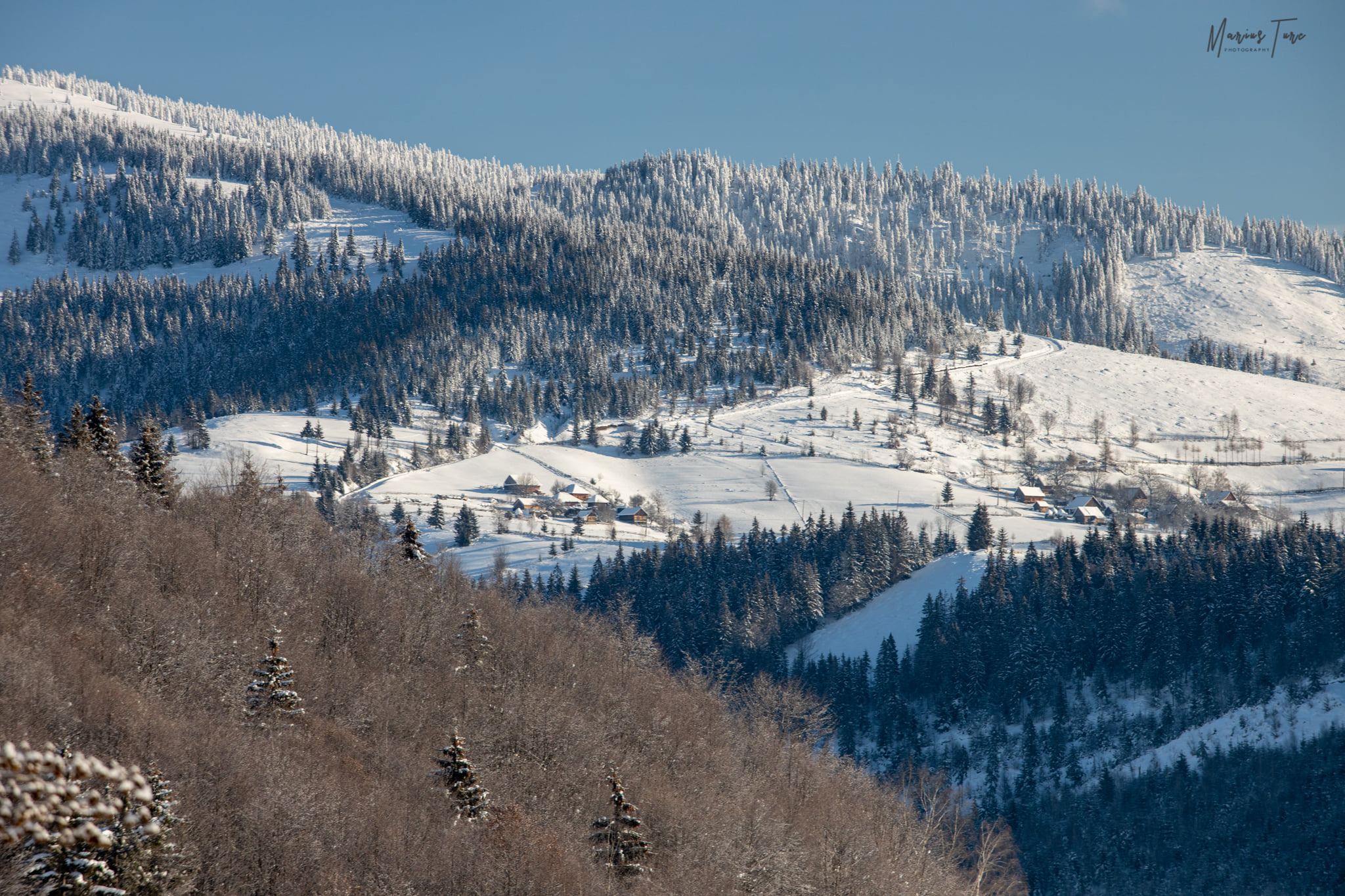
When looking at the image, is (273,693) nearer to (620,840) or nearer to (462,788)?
(462,788)

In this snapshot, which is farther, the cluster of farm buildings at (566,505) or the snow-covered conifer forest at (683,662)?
the cluster of farm buildings at (566,505)

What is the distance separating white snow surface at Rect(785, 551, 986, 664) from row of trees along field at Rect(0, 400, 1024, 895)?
139 feet

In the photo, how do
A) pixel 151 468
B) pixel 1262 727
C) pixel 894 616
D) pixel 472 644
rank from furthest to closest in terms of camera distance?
1. pixel 894 616
2. pixel 1262 727
3. pixel 151 468
4. pixel 472 644

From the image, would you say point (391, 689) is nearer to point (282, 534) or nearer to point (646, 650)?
point (282, 534)

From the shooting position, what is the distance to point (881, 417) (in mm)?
193875

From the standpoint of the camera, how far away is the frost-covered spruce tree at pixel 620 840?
32.9 meters

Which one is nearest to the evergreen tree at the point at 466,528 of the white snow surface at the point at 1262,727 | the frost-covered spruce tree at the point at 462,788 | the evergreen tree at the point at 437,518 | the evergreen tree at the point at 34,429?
the evergreen tree at the point at 437,518

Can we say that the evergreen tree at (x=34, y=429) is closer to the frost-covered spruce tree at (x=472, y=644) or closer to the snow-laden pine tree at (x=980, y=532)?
the frost-covered spruce tree at (x=472, y=644)

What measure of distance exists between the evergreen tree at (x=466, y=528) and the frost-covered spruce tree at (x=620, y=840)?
103 meters

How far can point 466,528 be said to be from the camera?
445 feet

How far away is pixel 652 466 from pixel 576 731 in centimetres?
13207

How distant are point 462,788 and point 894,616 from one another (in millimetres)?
84794

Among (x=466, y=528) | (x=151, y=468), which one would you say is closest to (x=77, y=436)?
(x=151, y=468)

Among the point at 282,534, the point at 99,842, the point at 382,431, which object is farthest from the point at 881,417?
the point at 99,842
